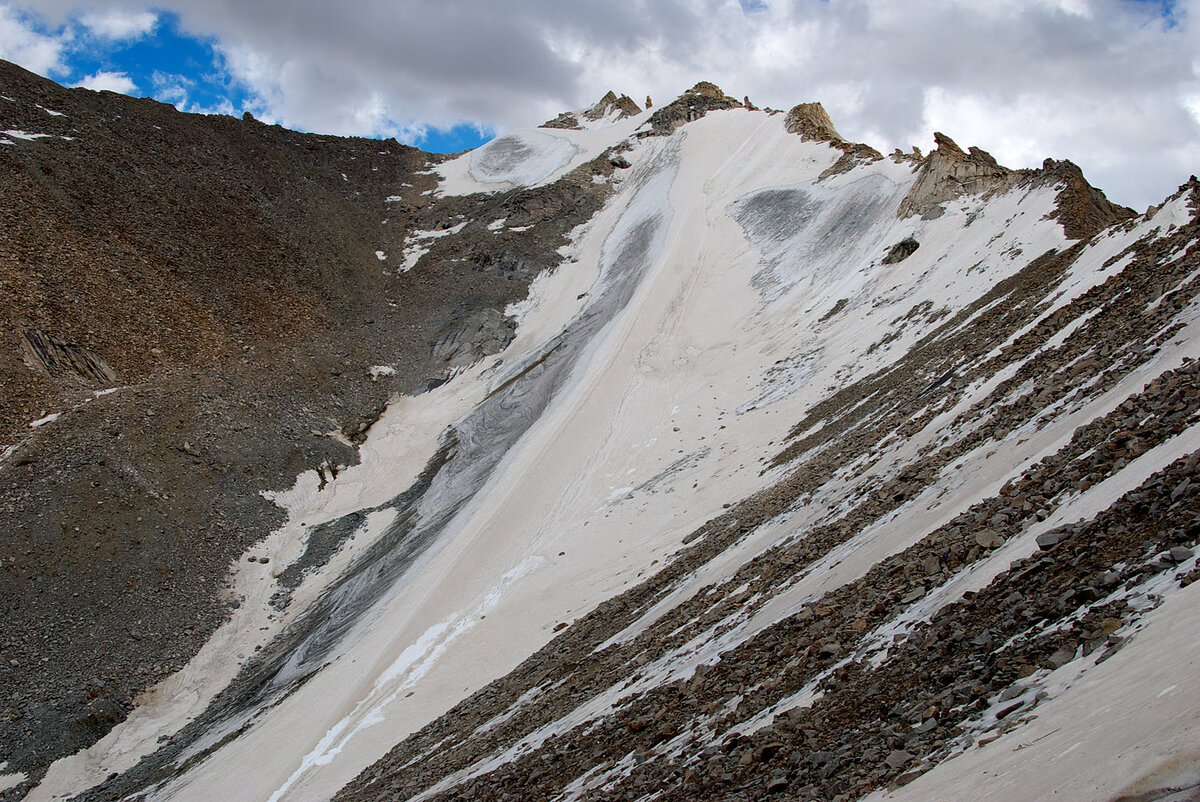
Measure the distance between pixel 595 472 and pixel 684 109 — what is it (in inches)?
1789

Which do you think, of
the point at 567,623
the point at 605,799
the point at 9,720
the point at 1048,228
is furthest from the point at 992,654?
the point at 9,720

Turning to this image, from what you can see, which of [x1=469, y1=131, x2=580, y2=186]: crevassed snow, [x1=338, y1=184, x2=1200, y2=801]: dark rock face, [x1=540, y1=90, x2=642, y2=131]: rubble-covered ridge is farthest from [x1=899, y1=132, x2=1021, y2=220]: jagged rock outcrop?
[x1=540, y1=90, x2=642, y2=131]: rubble-covered ridge

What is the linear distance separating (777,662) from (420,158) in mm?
65356

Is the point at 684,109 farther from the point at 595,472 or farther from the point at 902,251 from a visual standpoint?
the point at 595,472

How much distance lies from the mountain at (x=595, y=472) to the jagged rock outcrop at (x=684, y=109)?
5.17 m

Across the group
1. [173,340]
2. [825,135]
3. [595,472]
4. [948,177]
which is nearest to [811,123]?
[825,135]

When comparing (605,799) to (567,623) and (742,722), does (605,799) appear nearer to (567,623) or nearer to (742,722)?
(742,722)

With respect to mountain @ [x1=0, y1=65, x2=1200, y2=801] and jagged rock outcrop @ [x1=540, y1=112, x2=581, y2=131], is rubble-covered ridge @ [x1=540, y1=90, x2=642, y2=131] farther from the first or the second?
mountain @ [x1=0, y1=65, x2=1200, y2=801]

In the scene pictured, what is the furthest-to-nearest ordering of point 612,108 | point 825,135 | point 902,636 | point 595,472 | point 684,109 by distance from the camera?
point 612,108 → point 684,109 → point 825,135 → point 595,472 → point 902,636

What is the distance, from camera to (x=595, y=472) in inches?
1100

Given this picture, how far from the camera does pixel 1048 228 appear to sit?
2484 cm

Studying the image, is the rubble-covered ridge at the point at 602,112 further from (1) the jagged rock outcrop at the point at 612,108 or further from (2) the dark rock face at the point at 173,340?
(2) the dark rock face at the point at 173,340

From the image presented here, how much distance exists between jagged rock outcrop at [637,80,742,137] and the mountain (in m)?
5.17

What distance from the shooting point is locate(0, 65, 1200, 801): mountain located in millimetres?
6848
